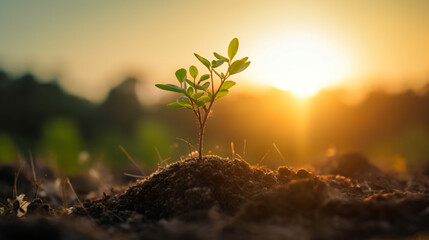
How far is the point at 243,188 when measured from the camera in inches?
93.0

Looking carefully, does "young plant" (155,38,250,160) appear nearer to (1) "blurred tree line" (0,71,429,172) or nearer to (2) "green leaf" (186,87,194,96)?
(2) "green leaf" (186,87,194,96)

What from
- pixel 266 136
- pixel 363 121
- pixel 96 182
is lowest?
pixel 96 182

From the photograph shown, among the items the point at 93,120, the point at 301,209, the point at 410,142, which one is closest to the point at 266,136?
the point at 410,142

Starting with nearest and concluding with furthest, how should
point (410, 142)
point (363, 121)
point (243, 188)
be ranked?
point (243, 188), point (410, 142), point (363, 121)

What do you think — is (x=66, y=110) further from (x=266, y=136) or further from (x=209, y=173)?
(x=209, y=173)

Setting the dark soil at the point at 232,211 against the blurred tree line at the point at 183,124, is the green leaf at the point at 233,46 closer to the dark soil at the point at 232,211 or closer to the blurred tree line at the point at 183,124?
the dark soil at the point at 232,211

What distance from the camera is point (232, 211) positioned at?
6.82 feet

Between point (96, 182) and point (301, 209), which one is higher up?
point (301, 209)

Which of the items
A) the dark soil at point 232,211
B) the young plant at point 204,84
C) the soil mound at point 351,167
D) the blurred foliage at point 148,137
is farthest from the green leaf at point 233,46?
the blurred foliage at point 148,137

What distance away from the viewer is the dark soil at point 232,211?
153 centimetres

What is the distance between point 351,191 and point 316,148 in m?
9.58

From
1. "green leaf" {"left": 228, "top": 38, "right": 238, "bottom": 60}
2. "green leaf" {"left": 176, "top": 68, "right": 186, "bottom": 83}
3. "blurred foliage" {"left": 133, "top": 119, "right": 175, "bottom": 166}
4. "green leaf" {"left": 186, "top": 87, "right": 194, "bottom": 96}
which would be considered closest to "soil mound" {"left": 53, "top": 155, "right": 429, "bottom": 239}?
"green leaf" {"left": 186, "top": 87, "right": 194, "bottom": 96}

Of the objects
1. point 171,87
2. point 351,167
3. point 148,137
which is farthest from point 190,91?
point 148,137

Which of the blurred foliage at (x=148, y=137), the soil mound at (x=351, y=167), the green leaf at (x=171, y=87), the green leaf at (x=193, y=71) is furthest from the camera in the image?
the blurred foliage at (x=148, y=137)
